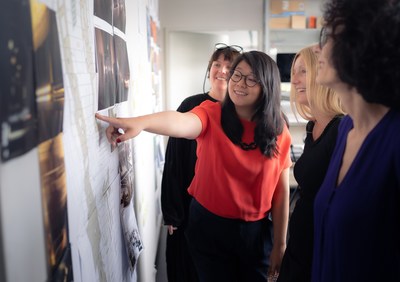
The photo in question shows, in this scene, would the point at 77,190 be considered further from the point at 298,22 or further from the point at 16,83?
the point at 298,22

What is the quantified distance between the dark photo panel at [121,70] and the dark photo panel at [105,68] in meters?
0.06

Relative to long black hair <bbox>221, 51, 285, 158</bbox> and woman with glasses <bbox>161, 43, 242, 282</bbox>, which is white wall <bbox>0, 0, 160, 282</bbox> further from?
woman with glasses <bbox>161, 43, 242, 282</bbox>

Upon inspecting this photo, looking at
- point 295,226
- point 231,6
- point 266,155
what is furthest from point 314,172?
point 231,6

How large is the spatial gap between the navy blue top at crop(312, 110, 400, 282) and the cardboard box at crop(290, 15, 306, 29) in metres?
3.25

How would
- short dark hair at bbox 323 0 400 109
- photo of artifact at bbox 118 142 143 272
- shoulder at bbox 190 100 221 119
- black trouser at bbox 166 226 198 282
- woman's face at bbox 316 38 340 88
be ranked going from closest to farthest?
short dark hair at bbox 323 0 400 109, woman's face at bbox 316 38 340 88, photo of artifact at bbox 118 142 143 272, shoulder at bbox 190 100 221 119, black trouser at bbox 166 226 198 282

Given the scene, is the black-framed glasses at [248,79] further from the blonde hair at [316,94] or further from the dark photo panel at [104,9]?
the dark photo panel at [104,9]

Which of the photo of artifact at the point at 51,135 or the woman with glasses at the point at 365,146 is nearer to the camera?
the photo of artifact at the point at 51,135

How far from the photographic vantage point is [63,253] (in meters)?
0.59

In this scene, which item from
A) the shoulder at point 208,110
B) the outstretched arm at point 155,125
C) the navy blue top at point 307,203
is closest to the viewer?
the outstretched arm at point 155,125

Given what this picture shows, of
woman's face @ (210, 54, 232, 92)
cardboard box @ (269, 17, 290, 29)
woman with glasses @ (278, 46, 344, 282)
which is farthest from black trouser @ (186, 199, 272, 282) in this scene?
cardboard box @ (269, 17, 290, 29)

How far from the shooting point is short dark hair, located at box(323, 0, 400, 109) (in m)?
0.62

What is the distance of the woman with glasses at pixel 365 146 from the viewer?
0.64 metres

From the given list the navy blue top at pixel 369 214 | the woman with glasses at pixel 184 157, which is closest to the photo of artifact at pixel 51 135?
the navy blue top at pixel 369 214

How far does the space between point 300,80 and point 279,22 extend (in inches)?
108
